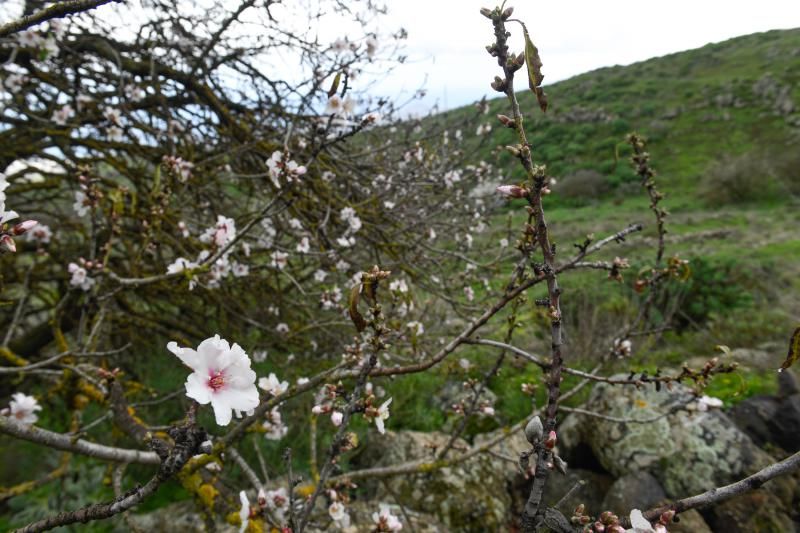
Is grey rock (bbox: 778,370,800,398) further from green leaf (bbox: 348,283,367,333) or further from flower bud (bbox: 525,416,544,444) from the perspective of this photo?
green leaf (bbox: 348,283,367,333)

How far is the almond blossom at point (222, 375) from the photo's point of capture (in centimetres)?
81

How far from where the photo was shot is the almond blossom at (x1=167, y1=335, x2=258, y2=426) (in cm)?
81

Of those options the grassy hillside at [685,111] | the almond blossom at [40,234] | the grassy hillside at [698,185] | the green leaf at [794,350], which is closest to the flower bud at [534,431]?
the green leaf at [794,350]

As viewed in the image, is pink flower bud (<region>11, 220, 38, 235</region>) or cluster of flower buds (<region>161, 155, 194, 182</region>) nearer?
pink flower bud (<region>11, 220, 38, 235</region>)

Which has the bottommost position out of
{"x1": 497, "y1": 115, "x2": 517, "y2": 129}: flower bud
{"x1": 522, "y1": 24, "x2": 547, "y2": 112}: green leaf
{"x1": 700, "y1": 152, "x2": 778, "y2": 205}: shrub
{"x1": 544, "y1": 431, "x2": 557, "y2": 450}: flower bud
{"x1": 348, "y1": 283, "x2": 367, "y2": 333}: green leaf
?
{"x1": 700, "y1": 152, "x2": 778, "y2": 205}: shrub

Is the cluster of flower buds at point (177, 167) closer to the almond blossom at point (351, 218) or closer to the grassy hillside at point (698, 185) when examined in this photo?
the almond blossom at point (351, 218)

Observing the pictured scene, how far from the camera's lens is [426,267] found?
3916 millimetres

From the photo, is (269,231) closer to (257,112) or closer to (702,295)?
(257,112)

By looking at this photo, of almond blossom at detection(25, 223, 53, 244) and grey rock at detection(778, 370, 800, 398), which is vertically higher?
almond blossom at detection(25, 223, 53, 244)

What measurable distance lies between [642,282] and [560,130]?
32113 mm

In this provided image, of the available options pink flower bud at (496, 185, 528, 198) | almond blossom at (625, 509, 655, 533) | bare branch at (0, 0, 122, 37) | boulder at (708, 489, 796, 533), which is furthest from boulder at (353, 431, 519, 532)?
bare branch at (0, 0, 122, 37)

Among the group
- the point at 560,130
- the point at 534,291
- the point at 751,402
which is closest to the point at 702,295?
the point at 534,291

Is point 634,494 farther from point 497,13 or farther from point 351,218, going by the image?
point 497,13

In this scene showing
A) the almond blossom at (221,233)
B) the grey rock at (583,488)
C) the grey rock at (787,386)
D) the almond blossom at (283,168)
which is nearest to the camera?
the almond blossom at (283,168)
